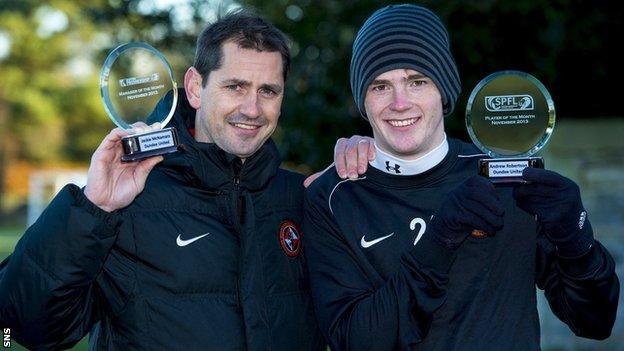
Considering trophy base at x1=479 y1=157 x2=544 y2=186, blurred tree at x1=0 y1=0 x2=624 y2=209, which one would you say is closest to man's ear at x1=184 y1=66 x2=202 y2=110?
trophy base at x1=479 y1=157 x2=544 y2=186

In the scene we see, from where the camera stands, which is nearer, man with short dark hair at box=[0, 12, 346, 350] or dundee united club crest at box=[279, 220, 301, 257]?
man with short dark hair at box=[0, 12, 346, 350]

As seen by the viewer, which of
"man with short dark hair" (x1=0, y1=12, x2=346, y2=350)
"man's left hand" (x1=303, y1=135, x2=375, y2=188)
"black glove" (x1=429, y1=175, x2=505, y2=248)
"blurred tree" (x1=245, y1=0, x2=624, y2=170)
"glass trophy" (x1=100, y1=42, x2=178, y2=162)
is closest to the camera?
"black glove" (x1=429, y1=175, x2=505, y2=248)

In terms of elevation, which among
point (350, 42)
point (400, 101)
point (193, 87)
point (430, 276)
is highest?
point (350, 42)

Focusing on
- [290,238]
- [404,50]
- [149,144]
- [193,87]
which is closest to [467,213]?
[404,50]

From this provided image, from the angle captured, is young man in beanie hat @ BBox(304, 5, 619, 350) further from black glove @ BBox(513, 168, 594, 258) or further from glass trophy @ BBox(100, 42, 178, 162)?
glass trophy @ BBox(100, 42, 178, 162)

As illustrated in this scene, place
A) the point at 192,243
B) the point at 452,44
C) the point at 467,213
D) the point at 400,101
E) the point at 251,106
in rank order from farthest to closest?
1. the point at 452,44
2. the point at 251,106
3. the point at 192,243
4. the point at 400,101
5. the point at 467,213

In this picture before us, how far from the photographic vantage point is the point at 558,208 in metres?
2.62

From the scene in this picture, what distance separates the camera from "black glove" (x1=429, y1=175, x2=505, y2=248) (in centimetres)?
258

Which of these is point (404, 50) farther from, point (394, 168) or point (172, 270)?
point (172, 270)

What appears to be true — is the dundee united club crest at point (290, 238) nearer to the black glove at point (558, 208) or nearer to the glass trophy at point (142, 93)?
the glass trophy at point (142, 93)

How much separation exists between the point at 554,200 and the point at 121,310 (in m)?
1.44

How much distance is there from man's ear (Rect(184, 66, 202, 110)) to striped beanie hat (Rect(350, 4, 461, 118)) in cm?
62

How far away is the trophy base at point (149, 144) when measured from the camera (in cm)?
292

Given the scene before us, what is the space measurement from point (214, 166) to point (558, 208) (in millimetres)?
1187
